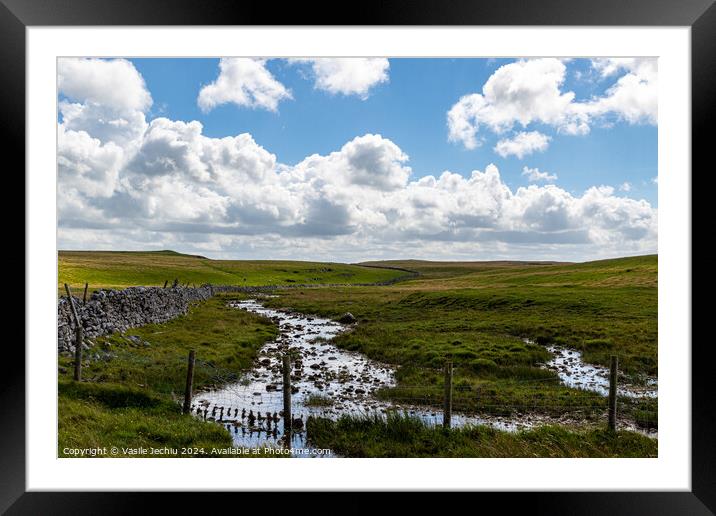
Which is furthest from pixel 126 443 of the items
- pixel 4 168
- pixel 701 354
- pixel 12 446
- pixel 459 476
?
pixel 701 354

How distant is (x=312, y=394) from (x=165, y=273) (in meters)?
41.2

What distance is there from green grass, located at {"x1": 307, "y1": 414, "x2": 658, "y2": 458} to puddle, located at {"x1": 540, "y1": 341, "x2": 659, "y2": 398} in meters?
2.58

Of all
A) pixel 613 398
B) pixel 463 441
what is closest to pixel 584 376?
pixel 613 398

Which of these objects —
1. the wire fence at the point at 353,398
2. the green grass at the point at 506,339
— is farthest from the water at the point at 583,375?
the wire fence at the point at 353,398

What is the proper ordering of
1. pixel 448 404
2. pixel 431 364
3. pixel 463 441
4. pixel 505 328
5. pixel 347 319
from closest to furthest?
pixel 463 441 → pixel 448 404 → pixel 431 364 → pixel 505 328 → pixel 347 319

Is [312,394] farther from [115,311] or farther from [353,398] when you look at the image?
[115,311]

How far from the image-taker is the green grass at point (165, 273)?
30.8 metres

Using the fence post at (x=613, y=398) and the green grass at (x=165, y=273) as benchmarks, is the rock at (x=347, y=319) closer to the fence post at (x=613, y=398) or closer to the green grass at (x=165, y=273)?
the green grass at (x=165, y=273)

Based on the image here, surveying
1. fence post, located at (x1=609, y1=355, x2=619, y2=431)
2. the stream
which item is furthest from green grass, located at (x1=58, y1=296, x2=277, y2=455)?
fence post, located at (x1=609, y1=355, x2=619, y2=431)

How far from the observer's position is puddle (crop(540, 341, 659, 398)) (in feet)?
29.4
